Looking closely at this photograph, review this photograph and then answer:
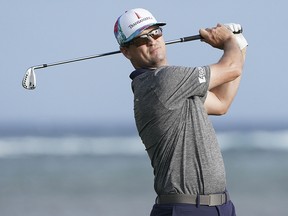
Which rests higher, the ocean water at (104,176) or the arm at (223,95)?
the arm at (223,95)

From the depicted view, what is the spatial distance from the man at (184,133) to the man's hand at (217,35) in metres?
0.08

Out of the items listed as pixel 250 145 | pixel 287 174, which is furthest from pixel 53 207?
pixel 250 145

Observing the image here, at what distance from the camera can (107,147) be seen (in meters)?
26.7

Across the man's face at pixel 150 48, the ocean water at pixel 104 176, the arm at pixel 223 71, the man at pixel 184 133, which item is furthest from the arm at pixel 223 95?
the ocean water at pixel 104 176

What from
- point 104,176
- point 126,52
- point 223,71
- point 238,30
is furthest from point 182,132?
point 104,176

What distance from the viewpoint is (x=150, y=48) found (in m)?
5.18

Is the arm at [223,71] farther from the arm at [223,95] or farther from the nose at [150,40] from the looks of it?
the nose at [150,40]

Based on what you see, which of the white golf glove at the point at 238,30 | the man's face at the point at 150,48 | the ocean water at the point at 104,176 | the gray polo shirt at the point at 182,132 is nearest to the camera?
the gray polo shirt at the point at 182,132

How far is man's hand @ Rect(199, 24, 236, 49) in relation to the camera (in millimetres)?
5207

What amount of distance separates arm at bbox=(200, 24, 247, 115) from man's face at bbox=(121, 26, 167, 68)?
227mm

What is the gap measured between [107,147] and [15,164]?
6.32 meters

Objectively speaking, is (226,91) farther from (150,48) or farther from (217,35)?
(150,48)

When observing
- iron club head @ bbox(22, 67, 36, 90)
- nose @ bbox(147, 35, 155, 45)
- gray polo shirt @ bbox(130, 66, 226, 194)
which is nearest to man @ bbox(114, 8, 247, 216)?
gray polo shirt @ bbox(130, 66, 226, 194)

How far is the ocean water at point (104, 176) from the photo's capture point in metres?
12.6
